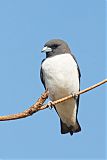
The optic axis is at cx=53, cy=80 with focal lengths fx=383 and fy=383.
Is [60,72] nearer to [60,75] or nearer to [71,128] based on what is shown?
[60,75]

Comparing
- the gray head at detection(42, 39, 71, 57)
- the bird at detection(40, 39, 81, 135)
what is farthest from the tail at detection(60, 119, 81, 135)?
the gray head at detection(42, 39, 71, 57)

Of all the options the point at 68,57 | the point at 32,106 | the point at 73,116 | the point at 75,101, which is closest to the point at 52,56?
the point at 68,57

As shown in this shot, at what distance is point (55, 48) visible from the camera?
19.6 feet

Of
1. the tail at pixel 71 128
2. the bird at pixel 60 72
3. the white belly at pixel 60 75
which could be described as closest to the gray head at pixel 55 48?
the bird at pixel 60 72

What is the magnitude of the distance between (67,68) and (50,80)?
298 millimetres

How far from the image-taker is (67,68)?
544 cm

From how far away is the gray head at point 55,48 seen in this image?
19.3 feet

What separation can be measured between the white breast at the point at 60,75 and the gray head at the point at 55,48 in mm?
216

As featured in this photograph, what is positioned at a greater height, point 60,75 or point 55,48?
point 55,48

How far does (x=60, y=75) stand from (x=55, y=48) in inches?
29.7

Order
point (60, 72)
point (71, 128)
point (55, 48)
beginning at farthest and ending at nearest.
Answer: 1. point (71, 128)
2. point (55, 48)
3. point (60, 72)

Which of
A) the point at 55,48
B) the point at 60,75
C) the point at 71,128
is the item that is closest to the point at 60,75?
the point at 60,75

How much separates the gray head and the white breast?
0.22 metres

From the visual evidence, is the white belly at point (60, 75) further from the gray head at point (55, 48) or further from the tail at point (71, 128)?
the tail at point (71, 128)
